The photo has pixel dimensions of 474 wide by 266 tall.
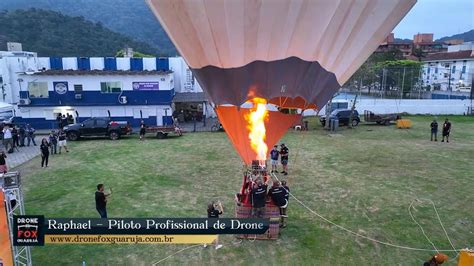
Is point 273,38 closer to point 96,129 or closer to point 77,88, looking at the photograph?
point 96,129

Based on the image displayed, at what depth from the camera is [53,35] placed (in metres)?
72.0

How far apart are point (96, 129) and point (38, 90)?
761 centimetres

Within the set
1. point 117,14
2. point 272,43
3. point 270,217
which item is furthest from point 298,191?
point 117,14

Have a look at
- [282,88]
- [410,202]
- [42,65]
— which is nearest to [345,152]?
[410,202]

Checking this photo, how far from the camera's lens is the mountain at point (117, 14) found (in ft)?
411

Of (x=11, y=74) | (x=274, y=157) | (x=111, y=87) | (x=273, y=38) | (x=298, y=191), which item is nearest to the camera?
(x=273, y=38)

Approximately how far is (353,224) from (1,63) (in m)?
33.1

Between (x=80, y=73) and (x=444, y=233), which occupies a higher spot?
(x=80, y=73)

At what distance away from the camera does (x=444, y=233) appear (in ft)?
32.4

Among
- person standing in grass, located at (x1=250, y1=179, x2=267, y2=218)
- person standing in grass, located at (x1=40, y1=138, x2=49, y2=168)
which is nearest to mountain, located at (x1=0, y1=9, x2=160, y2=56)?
person standing in grass, located at (x1=40, y1=138, x2=49, y2=168)

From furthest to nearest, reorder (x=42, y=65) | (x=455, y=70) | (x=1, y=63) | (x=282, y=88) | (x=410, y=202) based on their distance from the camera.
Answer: (x=455, y=70)
(x=42, y=65)
(x=1, y=63)
(x=410, y=202)
(x=282, y=88)

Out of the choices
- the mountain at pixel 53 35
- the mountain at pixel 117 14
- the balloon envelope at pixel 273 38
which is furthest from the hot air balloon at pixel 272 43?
the mountain at pixel 117 14

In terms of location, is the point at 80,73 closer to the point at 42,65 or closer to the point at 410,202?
the point at 42,65

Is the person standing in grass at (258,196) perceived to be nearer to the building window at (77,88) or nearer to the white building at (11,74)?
the building window at (77,88)
